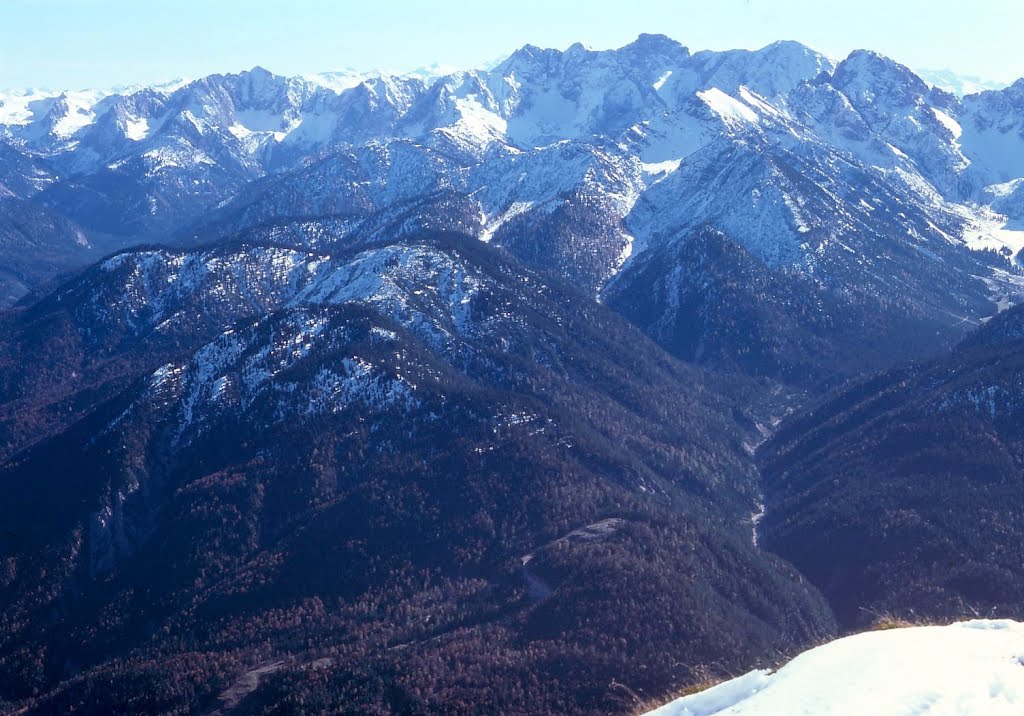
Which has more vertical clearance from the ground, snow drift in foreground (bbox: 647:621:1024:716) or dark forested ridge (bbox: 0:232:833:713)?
snow drift in foreground (bbox: 647:621:1024:716)

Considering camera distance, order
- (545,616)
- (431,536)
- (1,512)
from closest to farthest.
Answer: (545,616)
(431,536)
(1,512)

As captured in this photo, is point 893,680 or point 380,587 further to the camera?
point 380,587

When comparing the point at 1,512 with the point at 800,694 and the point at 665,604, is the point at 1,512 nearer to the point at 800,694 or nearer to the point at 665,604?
the point at 665,604

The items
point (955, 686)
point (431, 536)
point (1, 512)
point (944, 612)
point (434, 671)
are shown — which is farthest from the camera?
point (1, 512)

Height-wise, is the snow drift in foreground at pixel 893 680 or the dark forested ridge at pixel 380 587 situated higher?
the snow drift in foreground at pixel 893 680

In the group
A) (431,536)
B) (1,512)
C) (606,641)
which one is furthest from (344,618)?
(1,512)

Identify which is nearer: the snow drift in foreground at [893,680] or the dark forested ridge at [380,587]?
the snow drift in foreground at [893,680]

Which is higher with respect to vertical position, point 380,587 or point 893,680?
point 893,680

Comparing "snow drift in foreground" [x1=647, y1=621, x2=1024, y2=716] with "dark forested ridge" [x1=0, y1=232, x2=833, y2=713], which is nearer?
"snow drift in foreground" [x1=647, y1=621, x2=1024, y2=716]
